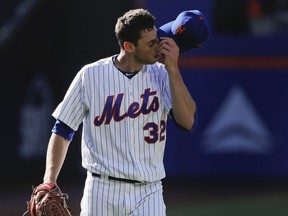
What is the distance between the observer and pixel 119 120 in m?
5.70

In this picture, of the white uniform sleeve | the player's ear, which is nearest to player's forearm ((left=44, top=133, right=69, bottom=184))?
the white uniform sleeve

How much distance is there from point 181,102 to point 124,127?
1.36ft

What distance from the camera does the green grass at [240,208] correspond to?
9.98m

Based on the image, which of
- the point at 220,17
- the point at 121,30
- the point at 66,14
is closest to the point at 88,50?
the point at 66,14

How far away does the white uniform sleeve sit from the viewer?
225 inches

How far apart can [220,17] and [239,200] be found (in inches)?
111

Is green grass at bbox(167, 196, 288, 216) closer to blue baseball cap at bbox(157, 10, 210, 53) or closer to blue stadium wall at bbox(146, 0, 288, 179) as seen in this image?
blue stadium wall at bbox(146, 0, 288, 179)

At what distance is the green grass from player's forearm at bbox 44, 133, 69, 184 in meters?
4.53

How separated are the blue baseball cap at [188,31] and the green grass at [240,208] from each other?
4.45 meters

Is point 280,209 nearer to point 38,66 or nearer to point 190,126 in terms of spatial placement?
point 38,66

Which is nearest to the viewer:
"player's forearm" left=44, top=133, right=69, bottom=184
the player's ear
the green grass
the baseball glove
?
the baseball glove

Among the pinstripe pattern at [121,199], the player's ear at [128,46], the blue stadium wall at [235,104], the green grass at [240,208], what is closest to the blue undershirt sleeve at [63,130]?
the pinstripe pattern at [121,199]

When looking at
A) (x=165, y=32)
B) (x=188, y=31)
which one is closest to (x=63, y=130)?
(x=165, y=32)

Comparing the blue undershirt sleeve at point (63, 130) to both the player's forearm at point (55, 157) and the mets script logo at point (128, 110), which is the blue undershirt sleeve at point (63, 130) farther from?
the mets script logo at point (128, 110)
